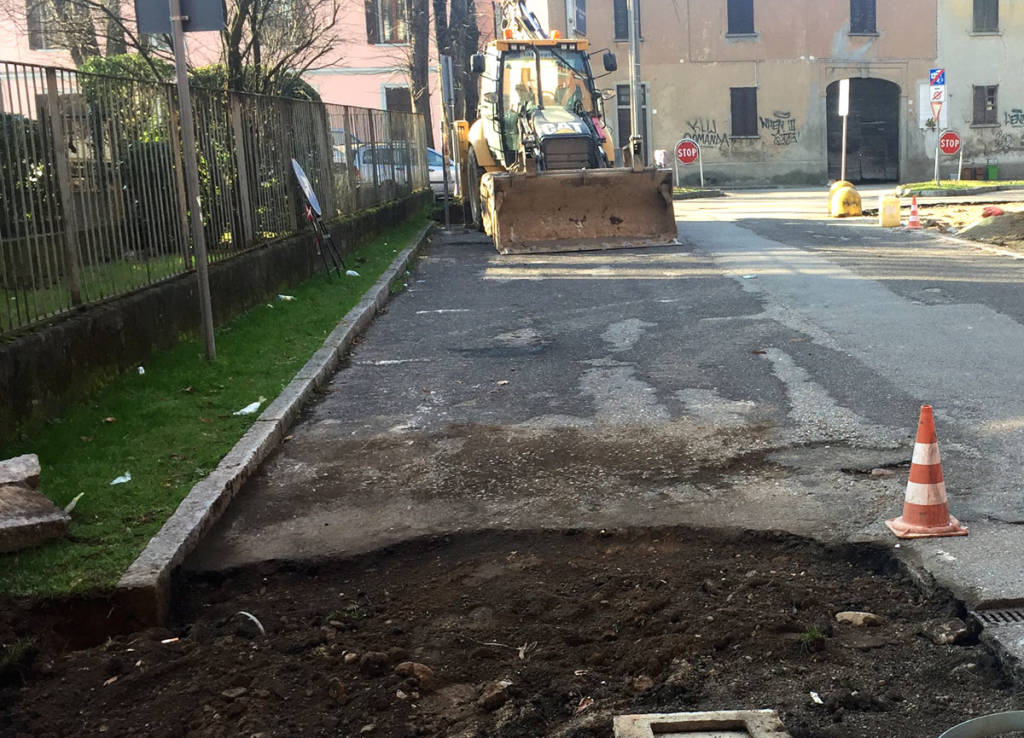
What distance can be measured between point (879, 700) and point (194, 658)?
2.17m

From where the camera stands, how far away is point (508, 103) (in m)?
19.4

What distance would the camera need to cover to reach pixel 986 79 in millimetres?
42000

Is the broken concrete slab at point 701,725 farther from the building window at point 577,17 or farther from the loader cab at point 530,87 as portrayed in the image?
the building window at point 577,17

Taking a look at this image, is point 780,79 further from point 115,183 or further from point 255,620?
point 255,620

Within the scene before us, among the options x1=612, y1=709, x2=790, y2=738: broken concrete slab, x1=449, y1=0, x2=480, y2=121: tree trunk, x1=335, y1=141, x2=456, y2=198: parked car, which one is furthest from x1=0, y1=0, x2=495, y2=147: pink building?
x1=612, y1=709, x2=790, y2=738: broken concrete slab

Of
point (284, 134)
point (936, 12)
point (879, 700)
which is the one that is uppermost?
point (936, 12)

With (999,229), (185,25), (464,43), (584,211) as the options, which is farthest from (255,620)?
(464,43)

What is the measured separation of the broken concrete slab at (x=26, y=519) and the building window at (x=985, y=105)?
1678 inches

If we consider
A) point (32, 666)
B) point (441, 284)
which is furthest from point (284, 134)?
point (32, 666)

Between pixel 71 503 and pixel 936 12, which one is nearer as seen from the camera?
pixel 71 503

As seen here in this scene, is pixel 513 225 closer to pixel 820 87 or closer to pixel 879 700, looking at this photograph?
pixel 879 700

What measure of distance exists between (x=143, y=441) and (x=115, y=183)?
108 inches

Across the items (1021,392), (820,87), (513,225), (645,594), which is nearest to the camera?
(645,594)

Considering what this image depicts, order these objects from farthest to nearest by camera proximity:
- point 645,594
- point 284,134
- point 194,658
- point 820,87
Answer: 1. point 820,87
2. point 284,134
3. point 645,594
4. point 194,658
